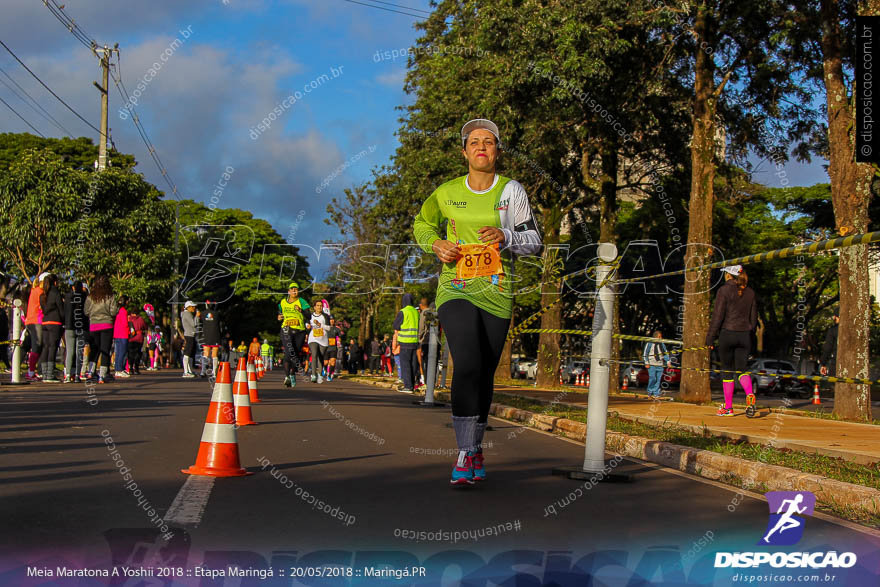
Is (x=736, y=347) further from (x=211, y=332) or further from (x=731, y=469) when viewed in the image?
(x=211, y=332)

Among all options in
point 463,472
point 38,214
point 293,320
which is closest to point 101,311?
point 293,320

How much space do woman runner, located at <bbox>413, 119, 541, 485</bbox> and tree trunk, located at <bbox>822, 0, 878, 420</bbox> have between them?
357 inches

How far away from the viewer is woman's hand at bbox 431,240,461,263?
5.91 metres

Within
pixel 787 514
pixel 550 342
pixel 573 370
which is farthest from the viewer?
pixel 573 370

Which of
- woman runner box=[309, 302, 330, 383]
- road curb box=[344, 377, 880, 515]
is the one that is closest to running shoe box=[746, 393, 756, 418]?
road curb box=[344, 377, 880, 515]

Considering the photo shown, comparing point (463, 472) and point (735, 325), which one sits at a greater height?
point (735, 325)

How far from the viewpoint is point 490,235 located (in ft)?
19.2

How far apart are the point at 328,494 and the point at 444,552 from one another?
4.92 ft

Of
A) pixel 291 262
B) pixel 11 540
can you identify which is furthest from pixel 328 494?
pixel 291 262

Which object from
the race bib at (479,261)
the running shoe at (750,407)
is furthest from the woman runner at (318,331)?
the race bib at (479,261)

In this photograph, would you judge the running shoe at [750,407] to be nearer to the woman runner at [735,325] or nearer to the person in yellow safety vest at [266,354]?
the woman runner at [735,325]

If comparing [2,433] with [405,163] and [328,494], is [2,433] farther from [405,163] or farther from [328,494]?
[405,163]

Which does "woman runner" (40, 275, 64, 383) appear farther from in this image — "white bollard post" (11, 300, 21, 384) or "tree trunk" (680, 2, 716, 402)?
"tree trunk" (680, 2, 716, 402)

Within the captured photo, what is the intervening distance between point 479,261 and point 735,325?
25.7ft
